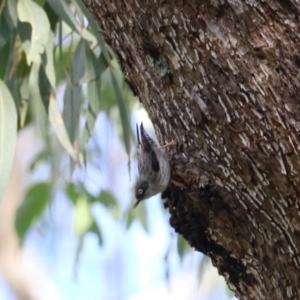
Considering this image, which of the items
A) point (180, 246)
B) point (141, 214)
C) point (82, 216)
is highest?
point (180, 246)

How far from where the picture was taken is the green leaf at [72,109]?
1.98 meters

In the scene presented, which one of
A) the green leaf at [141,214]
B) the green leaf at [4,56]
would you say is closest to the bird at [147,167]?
the green leaf at [4,56]

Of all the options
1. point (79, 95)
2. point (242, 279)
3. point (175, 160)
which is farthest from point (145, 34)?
point (79, 95)

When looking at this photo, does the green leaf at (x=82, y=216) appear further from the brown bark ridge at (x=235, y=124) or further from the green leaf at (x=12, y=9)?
the brown bark ridge at (x=235, y=124)

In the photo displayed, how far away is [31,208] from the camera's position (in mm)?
2859

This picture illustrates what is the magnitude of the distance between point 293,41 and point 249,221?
11.8 inches

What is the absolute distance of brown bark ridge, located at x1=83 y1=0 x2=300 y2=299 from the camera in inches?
44.1

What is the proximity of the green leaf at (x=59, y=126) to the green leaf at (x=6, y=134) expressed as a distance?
21 centimetres

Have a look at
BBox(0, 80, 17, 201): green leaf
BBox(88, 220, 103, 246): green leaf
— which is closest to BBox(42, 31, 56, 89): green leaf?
BBox(0, 80, 17, 201): green leaf

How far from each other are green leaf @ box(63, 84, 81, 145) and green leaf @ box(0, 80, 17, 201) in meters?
0.34

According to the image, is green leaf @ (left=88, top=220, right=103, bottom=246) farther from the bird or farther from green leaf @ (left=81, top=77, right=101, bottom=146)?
the bird

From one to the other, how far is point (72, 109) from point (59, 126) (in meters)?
0.15

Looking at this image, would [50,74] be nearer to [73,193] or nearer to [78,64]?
[78,64]

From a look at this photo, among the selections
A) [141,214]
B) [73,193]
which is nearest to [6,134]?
[141,214]
